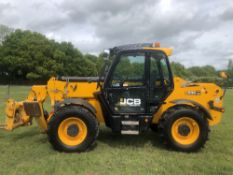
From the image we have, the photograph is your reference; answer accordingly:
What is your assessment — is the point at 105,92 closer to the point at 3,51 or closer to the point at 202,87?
the point at 202,87

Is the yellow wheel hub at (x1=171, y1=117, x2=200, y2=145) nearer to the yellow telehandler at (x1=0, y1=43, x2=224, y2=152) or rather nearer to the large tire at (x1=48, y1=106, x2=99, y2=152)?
the yellow telehandler at (x1=0, y1=43, x2=224, y2=152)

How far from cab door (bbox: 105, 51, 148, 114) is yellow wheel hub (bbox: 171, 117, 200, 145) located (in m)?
0.86

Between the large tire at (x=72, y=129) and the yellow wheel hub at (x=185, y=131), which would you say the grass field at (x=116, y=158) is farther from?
the yellow wheel hub at (x=185, y=131)

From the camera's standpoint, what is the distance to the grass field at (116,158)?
5.30 m

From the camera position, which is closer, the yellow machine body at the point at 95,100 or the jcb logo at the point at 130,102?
the jcb logo at the point at 130,102

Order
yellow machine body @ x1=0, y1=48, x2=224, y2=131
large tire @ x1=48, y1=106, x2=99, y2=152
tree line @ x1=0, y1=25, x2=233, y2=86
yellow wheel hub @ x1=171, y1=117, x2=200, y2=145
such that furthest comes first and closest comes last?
tree line @ x1=0, y1=25, x2=233, y2=86
yellow machine body @ x1=0, y1=48, x2=224, y2=131
yellow wheel hub @ x1=171, y1=117, x2=200, y2=145
large tire @ x1=48, y1=106, x2=99, y2=152

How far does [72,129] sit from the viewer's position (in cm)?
650

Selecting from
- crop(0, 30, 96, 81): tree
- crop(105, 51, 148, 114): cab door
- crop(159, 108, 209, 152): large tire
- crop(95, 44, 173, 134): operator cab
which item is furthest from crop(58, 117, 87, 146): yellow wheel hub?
crop(0, 30, 96, 81): tree

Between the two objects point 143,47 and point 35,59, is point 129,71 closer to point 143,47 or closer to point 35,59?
point 143,47

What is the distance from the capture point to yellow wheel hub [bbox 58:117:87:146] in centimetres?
647

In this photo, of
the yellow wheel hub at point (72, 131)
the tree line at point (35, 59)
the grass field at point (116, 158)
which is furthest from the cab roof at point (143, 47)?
the tree line at point (35, 59)

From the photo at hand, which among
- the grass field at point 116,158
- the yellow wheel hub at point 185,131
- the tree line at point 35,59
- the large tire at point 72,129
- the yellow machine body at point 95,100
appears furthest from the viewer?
the tree line at point 35,59

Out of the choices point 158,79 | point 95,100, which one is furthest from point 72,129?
point 158,79

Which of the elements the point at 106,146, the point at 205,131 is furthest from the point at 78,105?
the point at 205,131
